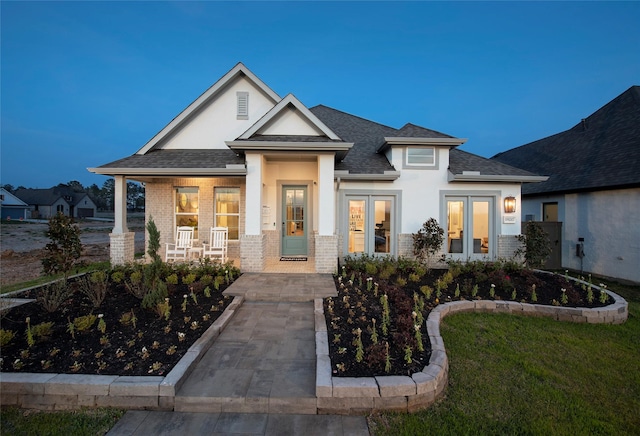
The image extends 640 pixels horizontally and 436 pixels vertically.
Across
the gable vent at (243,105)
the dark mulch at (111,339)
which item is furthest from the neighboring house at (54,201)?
the dark mulch at (111,339)

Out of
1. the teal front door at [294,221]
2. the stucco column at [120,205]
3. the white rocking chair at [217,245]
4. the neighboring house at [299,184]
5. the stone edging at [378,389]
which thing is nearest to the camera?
the stone edging at [378,389]

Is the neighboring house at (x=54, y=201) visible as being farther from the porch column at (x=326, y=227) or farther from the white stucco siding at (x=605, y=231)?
the white stucco siding at (x=605, y=231)

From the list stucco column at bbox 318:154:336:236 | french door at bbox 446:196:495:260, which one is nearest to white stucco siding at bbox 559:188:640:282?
french door at bbox 446:196:495:260

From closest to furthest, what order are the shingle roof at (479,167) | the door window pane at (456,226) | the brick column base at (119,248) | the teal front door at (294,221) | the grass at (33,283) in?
the grass at (33,283) → the brick column base at (119,248) → the shingle roof at (479,167) → the door window pane at (456,226) → the teal front door at (294,221)

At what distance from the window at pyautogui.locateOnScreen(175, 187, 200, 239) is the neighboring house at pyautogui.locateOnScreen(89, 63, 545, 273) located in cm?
3

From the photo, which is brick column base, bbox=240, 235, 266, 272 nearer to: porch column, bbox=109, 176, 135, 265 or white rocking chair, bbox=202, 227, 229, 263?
white rocking chair, bbox=202, 227, 229, 263

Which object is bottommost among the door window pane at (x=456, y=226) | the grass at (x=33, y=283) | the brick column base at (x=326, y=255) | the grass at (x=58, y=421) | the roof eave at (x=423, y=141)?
the grass at (x=58, y=421)

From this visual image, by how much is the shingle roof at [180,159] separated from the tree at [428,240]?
589 centimetres

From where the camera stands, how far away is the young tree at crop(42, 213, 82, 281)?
5930 millimetres

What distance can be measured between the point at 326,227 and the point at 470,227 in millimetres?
5046

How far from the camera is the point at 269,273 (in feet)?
24.8

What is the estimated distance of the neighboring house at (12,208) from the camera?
49.8 metres

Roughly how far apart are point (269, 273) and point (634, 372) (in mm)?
6760

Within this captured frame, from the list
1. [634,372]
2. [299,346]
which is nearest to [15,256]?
[299,346]
